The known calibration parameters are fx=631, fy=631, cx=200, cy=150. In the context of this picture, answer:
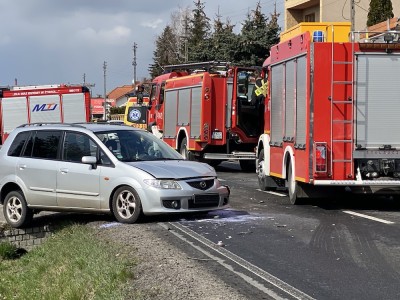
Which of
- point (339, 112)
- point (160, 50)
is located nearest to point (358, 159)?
point (339, 112)

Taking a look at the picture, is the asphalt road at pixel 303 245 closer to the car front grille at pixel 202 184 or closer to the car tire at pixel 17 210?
the car front grille at pixel 202 184

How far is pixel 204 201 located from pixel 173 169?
2.23 feet

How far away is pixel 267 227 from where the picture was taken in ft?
30.8

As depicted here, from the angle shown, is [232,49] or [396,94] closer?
[396,94]

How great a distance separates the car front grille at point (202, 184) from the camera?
9.55 metres

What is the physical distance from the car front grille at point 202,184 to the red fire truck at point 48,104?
56.9 ft

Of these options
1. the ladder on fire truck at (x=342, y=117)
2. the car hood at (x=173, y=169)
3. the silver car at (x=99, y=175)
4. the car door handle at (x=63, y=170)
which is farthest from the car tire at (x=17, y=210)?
the ladder on fire truck at (x=342, y=117)

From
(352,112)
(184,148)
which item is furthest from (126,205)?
(184,148)

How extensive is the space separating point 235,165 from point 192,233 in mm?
15727

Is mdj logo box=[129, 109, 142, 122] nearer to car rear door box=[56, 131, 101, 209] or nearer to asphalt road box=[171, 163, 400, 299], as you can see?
asphalt road box=[171, 163, 400, 299]

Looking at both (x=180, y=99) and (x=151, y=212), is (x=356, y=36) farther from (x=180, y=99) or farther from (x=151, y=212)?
(x=180, y=99)

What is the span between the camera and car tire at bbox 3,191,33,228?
1061cm

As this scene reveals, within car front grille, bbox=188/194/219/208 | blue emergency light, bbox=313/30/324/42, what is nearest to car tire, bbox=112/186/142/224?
car front grille, bbox=188/194/219/208

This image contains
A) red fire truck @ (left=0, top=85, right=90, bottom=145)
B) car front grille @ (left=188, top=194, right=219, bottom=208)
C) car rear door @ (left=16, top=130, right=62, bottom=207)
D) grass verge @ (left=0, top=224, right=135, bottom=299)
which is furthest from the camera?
→ red fire truck @ (left=0, top=85, right=90, bottom=145)
